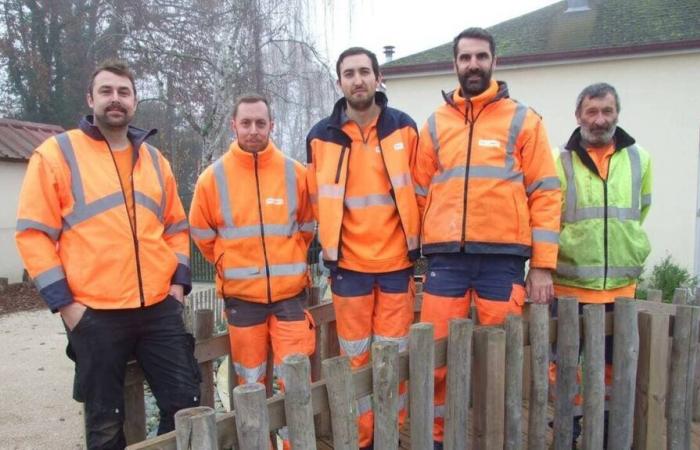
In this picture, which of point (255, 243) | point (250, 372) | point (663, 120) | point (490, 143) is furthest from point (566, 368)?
point (663, 120)

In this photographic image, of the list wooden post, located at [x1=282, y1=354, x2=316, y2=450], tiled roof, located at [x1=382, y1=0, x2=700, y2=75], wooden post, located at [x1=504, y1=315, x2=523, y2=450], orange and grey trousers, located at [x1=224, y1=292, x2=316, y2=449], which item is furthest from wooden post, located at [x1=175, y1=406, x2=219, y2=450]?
tiled roof, located at [x1=382, y1=0, x2=700, y2=75]

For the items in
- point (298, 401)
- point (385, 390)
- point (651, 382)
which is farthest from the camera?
point (651, 382)

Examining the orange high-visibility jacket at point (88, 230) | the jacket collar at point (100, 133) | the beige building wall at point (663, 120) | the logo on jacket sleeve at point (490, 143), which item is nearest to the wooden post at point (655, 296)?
the logo on jacket sleeve at point (490, 143)

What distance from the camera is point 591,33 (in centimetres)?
1163

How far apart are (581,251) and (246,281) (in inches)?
80.2

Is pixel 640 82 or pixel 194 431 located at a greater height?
pixel 640 82

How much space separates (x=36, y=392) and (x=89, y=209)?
4.56m

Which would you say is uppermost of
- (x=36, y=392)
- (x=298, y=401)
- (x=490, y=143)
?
(x=490, y=143)

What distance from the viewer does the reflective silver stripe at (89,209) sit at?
282 centimetres

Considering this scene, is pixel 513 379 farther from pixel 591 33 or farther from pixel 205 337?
pixel 591 33

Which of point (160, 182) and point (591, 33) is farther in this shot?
point (591, 33)

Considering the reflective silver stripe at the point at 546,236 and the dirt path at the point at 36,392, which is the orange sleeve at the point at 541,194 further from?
the dirt path at the point at 36,392

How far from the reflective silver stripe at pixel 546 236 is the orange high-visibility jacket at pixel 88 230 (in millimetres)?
2036

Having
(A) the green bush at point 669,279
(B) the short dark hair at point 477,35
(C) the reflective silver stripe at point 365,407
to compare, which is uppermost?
(B) the short dark hair at point 477,35
